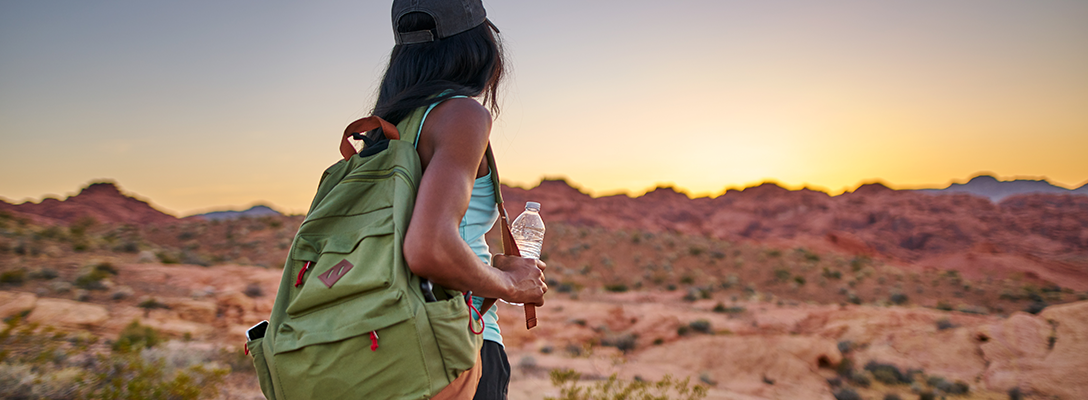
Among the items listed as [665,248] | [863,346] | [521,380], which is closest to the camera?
[521,380]

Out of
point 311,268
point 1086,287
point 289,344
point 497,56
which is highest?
point 497,56

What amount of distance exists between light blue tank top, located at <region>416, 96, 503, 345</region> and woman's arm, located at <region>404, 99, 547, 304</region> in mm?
164

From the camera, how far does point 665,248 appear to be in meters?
27.3

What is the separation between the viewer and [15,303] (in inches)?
290

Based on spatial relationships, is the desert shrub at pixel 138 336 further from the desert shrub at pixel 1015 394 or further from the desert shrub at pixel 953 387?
the desert shrub at pixel 1015 394

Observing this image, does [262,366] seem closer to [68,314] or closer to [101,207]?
[68,314]

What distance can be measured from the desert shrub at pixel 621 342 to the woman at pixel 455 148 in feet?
29.5

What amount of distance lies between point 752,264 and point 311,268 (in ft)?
80.7

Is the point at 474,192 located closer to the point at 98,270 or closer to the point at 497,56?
the point at 497,56

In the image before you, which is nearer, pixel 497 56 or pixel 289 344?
pixel 289 344

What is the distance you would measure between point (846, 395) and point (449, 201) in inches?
316

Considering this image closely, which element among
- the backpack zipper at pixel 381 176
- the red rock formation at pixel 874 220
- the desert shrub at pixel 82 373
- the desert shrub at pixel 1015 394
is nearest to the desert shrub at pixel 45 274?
the desert shrub at pixel 82 373

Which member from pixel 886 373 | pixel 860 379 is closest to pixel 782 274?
pixel 886 373

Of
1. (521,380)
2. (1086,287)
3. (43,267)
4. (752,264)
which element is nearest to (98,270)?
(43,267)
